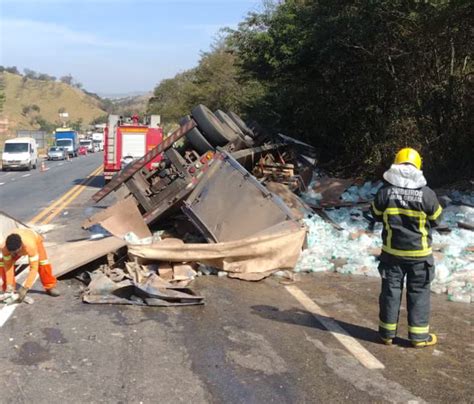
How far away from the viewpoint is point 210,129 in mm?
11305

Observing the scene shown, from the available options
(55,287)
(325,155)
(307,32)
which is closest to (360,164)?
(325,155)

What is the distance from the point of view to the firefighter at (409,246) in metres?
5.20

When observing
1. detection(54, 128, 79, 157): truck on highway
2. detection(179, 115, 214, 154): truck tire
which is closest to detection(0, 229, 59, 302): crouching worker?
detection(179, 115, 214, 154): truck tire

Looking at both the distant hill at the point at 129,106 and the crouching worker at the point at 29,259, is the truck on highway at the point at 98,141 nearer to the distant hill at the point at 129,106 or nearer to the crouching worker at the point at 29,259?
the distant hill at the point at 129,106

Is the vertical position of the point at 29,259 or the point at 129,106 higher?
the point at 129,106

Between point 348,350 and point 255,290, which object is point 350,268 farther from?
point 348,350

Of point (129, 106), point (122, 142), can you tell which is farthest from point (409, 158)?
point (129, 106)

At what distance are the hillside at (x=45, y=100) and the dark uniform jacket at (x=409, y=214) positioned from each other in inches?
5268

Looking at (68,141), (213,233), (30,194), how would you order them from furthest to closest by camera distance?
(68,141)
(30,194)
(213,233)

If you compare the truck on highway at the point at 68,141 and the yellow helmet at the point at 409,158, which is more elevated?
the yellow helmet at the point at 409,158

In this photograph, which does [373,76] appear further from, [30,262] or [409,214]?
[30,262]

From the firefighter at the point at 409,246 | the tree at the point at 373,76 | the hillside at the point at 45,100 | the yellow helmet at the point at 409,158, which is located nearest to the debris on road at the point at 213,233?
the firefighter at the point at 409,246

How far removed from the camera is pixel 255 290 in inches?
288

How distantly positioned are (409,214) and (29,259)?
166 inches
